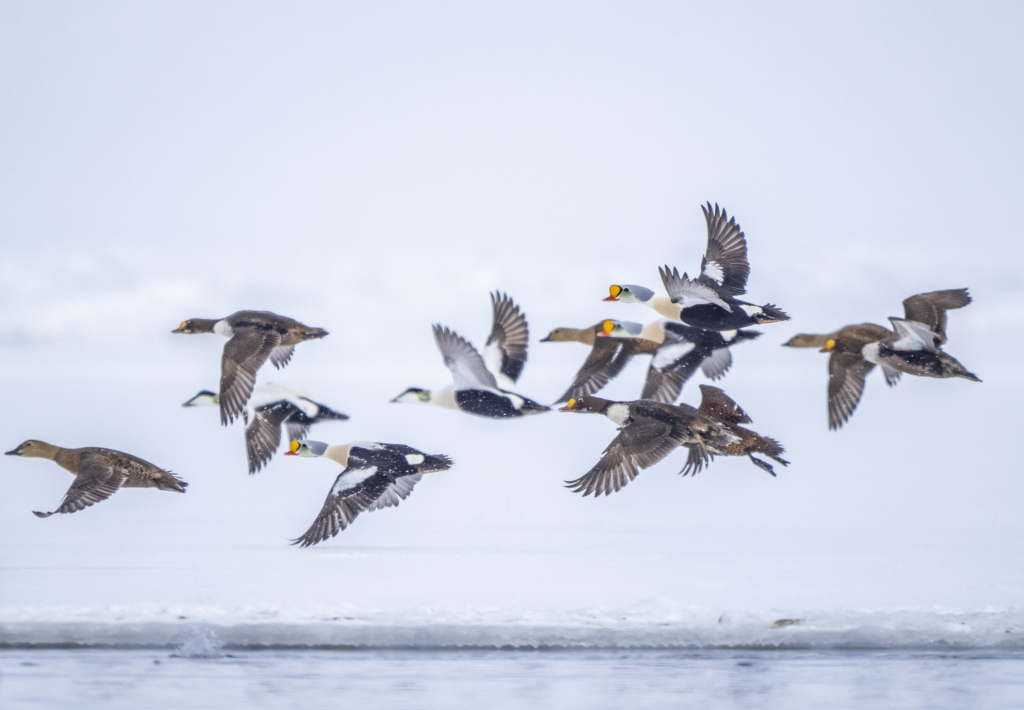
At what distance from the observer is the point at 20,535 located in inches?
311

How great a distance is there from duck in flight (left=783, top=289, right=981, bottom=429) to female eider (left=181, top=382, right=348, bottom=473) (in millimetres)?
3364

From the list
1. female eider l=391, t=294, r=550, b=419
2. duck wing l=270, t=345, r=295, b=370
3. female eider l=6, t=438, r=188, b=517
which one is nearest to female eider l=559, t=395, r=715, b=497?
female eider l=391, t=294, r=550, b=419

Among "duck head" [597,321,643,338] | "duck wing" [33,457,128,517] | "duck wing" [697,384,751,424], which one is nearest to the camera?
"duck wing" [33,457,128,517]

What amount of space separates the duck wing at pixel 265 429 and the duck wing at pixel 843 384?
139 inches

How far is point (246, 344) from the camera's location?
7465 mm

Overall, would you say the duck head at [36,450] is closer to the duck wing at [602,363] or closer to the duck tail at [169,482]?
the duck tail at [169,482]

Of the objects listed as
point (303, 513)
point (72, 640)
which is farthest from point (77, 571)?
point (303, 513)

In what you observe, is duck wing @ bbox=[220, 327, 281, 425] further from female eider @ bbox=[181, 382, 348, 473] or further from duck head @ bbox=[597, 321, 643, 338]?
duck head @ bbox=[597, 321, 643, 338]

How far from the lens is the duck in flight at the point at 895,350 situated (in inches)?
281

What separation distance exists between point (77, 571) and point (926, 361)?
5151 millimetres

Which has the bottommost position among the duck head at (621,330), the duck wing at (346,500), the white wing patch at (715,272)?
the duck wing at (346,500)

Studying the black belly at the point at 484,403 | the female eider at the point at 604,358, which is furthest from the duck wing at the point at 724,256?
the black belly at the point at 484,403

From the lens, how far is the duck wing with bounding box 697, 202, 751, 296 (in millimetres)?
7875

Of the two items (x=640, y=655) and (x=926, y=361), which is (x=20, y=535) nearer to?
(x=640, y=655)
